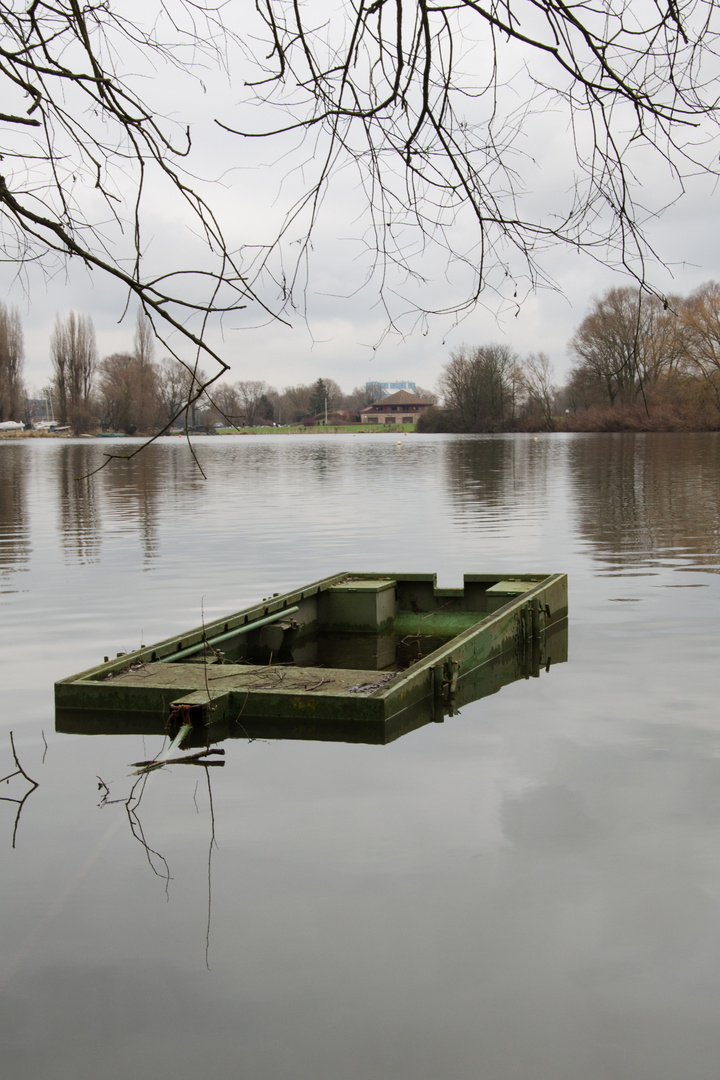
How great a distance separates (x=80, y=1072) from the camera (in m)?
3.35

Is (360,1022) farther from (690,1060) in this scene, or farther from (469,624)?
(469,624)

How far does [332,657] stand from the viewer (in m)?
9.67

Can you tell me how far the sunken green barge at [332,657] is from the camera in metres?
6.61

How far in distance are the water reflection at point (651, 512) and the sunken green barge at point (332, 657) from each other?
4.61m

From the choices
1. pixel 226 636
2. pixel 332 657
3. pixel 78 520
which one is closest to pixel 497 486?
pixel 78 520

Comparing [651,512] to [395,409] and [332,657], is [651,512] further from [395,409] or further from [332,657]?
[395,409]

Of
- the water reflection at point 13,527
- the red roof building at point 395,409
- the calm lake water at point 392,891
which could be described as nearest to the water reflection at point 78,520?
the water reflection at point 13,527

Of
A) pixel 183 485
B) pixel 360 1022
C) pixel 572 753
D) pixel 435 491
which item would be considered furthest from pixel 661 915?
pixel 183 485

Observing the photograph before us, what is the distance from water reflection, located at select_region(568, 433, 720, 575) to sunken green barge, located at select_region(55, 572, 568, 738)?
4.61 m

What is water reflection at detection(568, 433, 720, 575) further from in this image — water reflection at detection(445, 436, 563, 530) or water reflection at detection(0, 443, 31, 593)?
water reflection at detection(0, 443, 31, 593)

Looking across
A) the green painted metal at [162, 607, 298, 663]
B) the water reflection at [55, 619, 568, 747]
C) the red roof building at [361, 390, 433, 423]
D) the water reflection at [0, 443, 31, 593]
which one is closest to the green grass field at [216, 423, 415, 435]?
the red roof building at [361, 390, 433, 423]

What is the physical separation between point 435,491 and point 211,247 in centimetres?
2650

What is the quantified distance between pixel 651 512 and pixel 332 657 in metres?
13.7

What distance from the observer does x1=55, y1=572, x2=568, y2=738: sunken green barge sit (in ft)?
21.7
